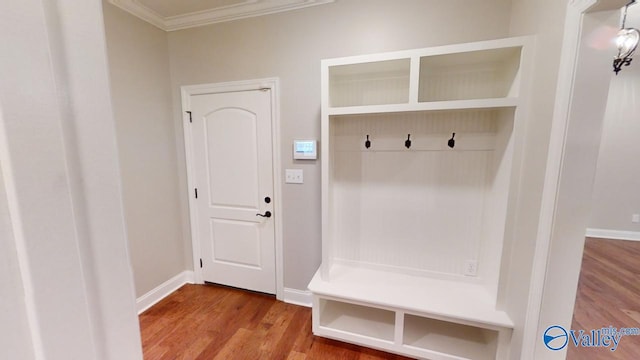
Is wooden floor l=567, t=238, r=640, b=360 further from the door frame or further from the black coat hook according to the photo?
the door frame

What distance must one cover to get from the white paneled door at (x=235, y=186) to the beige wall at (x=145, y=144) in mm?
265

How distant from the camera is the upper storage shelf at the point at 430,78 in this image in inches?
59.8

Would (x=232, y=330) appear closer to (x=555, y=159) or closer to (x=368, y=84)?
(x=368, y=84)

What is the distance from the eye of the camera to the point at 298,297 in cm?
239

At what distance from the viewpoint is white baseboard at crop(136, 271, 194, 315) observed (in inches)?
91.3

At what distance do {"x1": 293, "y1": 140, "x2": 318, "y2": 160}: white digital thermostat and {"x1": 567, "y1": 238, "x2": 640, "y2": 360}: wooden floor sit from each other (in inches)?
87.1

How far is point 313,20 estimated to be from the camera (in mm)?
2061

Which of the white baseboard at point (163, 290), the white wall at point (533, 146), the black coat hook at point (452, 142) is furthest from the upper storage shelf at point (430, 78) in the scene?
the white baseboard at point (163, 290)

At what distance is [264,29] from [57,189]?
2.32m

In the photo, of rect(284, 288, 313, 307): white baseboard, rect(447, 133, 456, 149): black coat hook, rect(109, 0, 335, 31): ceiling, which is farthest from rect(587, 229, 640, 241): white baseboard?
rect(109, 0, 335, 31): ceiling

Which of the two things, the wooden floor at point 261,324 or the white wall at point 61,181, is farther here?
the wooden floor at point 261,324

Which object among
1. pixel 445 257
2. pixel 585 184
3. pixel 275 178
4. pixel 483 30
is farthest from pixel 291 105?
pixel 585 184

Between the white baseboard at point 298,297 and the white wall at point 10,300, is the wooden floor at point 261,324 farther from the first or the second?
the white wall at point 10,300

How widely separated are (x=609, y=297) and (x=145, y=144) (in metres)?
4.67
